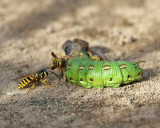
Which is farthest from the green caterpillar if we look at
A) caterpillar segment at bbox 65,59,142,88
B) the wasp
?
the wasp

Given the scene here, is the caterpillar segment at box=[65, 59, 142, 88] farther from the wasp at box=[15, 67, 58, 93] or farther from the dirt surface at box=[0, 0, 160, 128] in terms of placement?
the wasp at box=[15, 67, 58, 93]

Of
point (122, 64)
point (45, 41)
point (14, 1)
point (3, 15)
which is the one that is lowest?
point (122, 64)

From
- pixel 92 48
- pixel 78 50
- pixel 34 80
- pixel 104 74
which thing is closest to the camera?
pixel 104 74

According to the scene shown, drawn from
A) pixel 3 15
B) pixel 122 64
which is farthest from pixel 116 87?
pixel 3 15

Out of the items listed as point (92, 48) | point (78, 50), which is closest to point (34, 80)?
point (78, 50)

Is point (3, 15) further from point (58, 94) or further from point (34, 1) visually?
point (58, 94)

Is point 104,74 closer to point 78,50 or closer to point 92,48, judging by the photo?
point 78,50

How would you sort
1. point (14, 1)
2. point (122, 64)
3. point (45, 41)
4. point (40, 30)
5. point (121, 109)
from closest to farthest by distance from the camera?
point (121, 109), point (122, 64), point (45, 41), point (40, 30), point (14, 1)

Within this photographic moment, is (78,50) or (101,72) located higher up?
(78,50)
